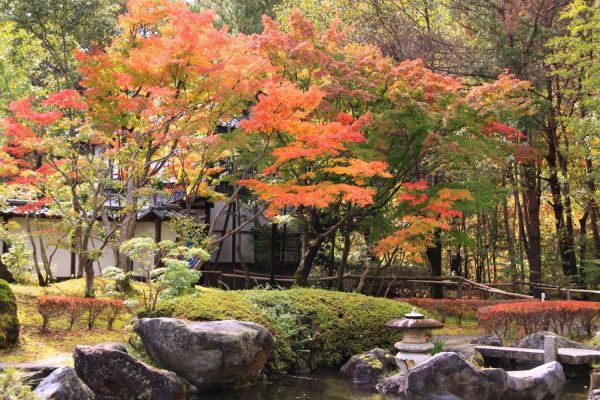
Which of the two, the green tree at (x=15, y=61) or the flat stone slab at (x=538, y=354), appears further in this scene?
the green tree at (x=15, y=61)

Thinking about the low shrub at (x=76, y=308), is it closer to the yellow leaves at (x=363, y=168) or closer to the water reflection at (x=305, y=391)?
the water reflection at (x=305, y=391)

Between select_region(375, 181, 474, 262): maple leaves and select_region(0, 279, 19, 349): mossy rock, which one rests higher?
select_region(375, 181, 474, 262): maple leaves

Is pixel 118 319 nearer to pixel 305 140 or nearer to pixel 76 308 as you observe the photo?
pixel 76 308

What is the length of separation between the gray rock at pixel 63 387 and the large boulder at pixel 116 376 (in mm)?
→ 665

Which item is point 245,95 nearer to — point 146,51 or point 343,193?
point 146,51

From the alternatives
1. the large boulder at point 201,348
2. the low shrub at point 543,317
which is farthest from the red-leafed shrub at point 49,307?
the low shrub at point 543,317

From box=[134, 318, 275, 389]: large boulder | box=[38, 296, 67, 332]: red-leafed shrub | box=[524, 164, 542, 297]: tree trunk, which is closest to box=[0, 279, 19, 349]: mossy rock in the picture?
box=[38, 296, 67, 332]: red-leafed shrub

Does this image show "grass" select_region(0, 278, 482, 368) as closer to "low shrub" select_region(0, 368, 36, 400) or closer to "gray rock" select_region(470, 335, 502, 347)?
"gray rock" select_region(470, 335, 502, 347)

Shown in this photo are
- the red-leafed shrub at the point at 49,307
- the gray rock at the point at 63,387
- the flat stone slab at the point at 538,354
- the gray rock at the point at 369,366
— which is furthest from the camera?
the red-leafed shrub at the point at 49,307

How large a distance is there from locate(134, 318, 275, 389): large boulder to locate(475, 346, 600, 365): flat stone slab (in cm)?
473

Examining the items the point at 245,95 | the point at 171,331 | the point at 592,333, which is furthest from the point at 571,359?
the point at 245,95

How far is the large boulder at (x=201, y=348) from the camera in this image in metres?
8.75

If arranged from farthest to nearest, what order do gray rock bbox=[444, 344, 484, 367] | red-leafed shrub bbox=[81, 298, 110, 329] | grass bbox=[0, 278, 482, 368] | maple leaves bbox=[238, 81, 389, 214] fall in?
maple leaves bbox=[238, 81, 389, 214]
red-leafed shrub bbox=[81, 298, 110, 329]
gray rock bbox=[444, 344, 484, 367]
grass bbox=[0, 278, 482, 368]

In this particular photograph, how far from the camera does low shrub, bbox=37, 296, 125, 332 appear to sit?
10.8 m
